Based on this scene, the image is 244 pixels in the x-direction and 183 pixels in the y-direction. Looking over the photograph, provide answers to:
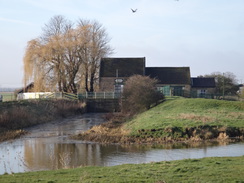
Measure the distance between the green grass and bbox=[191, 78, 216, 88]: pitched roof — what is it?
28679 mm

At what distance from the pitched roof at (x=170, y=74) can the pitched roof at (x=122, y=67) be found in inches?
83.2

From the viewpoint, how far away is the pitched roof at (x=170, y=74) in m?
59.4

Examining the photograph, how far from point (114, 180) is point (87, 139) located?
14.7 metres

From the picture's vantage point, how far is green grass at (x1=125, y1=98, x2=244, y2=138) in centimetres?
2319

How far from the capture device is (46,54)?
52.3m

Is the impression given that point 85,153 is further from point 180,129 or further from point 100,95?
point 100,95

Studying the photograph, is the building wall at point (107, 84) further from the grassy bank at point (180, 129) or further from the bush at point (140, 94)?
the grassy bank at point (180, 129)

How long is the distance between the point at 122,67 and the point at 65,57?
10.9 meters

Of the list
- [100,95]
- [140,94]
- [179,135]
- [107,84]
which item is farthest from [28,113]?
[107,84]

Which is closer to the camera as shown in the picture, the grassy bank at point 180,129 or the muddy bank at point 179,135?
the muddy bank at point 179,135

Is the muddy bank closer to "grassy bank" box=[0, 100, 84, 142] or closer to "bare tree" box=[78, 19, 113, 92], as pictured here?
"grassy bank" box=[0, 100, 84, 142]

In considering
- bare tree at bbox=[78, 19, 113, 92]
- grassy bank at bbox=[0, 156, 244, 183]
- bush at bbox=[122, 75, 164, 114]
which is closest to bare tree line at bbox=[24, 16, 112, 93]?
bare tree at bbox=[78, 19, 113, 92]

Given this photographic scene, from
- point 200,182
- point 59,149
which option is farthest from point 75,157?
point 200,182

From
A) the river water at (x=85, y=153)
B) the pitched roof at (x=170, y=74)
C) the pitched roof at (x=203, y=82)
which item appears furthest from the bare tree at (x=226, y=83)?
the river water at (x=85, y=153)
